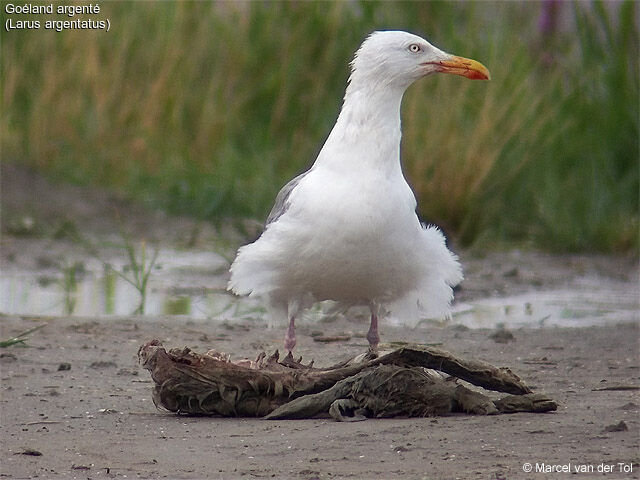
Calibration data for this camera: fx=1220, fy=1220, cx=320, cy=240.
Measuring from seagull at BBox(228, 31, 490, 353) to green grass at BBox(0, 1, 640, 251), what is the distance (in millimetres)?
3989

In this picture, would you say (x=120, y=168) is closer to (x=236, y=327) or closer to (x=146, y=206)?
(x=146, y=206)

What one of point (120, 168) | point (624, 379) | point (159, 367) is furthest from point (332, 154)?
point (120, 168)

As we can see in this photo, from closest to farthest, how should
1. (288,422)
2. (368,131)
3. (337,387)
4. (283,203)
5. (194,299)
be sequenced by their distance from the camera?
(288,422), (337,387), (368,131), (283,203), (194,299)

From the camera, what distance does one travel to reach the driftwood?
4465 mm

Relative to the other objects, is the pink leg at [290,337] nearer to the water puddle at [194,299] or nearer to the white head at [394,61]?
the white head at [394,61]

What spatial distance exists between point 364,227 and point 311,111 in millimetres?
6632

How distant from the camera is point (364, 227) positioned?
4.79 meters

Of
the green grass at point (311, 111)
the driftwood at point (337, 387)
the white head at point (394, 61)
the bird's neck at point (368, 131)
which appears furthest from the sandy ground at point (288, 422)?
the green grass at point (311, 111)

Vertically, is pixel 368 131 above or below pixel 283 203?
above

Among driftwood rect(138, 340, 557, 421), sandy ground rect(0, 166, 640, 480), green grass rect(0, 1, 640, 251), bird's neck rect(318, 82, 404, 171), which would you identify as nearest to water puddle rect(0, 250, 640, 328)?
sandy ground rect(0, 166, 640, 480)

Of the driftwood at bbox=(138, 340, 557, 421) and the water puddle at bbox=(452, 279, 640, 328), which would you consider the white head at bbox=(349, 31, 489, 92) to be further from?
the water puddle at bbox=(452, 279, 640, 328)

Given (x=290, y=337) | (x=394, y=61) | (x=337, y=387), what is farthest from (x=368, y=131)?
(x=337, y=387)

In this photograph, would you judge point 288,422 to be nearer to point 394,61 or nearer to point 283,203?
point 283,203

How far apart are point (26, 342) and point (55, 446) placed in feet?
6.22
